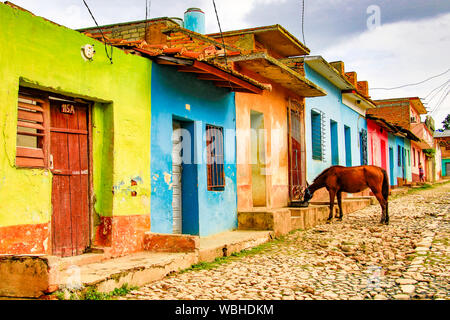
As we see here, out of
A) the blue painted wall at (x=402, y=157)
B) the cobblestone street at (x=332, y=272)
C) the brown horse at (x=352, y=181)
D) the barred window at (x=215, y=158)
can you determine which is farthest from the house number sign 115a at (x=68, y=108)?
the blue painted wall at (x=402, y=157)

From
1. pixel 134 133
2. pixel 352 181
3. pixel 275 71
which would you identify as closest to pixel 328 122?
pixel 352 181

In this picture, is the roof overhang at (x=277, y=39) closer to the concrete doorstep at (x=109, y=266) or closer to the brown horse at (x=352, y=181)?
the brown horse at (x=352, y=181)

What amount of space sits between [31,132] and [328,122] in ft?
41.8

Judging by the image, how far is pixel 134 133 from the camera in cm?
645

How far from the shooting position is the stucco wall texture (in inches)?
179

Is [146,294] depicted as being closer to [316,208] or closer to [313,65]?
[316,208]

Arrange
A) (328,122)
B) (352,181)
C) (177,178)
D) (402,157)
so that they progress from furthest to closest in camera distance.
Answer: (402,157) < (328,122) < (352,181) < (177,178)

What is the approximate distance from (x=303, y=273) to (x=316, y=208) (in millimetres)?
6044

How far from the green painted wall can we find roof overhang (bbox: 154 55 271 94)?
45cm

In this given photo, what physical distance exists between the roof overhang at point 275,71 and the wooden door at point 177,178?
242 centimetres

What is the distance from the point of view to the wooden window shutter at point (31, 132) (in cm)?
488

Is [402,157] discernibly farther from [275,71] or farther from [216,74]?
[216,74]

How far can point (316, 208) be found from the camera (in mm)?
11562

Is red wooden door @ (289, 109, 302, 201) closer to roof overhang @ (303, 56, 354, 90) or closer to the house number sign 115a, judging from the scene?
roof overhang @ (303, 56, 354, 90)
